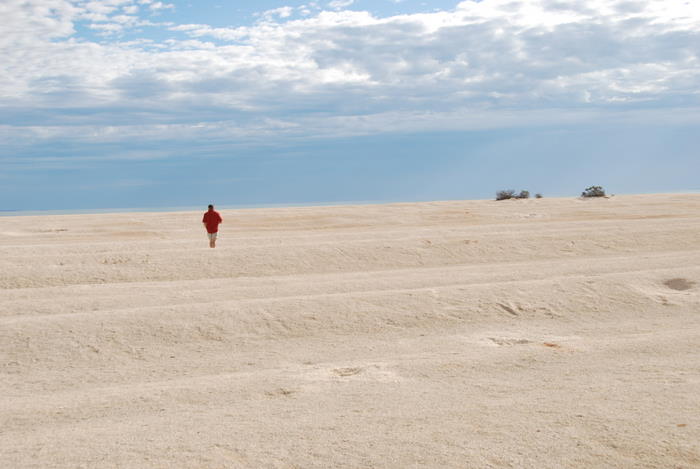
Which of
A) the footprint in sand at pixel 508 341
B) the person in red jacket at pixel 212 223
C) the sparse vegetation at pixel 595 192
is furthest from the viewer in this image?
the sparse vegetation at pixel 595 192

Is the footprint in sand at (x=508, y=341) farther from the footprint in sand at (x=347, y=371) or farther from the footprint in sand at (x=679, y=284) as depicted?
the footprint in sand at (x=679, y=284)

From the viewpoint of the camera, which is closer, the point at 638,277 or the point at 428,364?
the point at 428,364

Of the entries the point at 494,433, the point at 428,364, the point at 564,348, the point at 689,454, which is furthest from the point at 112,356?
the point at 689,454

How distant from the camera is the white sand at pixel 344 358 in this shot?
21.9ft

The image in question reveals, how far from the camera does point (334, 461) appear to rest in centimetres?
630

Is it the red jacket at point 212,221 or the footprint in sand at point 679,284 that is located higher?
the red jacket at point 212,221

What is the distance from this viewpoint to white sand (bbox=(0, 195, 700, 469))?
6672 millimetres

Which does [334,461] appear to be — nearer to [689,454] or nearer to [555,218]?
[689,454]

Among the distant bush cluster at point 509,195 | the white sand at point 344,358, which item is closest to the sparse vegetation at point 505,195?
the distant bush cluster at point 509,195

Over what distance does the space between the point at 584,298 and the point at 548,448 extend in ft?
27.0

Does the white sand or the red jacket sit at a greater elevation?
the red jacket

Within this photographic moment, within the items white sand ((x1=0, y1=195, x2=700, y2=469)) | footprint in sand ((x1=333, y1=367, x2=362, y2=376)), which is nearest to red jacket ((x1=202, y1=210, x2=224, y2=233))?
white sand ((x1=0, y1=195, x2=700, y2=469))

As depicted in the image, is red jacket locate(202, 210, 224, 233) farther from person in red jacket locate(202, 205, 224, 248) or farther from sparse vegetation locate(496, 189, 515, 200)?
sparse vegetation locate(496, 189, 515, 200)

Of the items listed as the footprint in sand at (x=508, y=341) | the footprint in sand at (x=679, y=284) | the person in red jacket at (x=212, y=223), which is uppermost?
Answer: the person in red jacket at (x=212, y=223)
